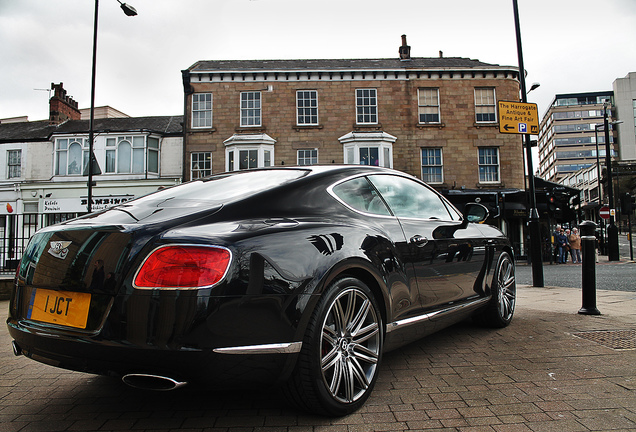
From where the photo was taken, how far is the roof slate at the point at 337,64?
23.2 metres

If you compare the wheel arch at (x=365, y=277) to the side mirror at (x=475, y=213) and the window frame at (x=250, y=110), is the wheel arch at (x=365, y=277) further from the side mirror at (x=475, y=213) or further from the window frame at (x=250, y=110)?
the window frame at (x=250, y=110)

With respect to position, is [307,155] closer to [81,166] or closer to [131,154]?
[131,154]

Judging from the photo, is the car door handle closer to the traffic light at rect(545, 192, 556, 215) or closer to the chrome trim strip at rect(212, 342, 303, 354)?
the chrome trim strip at rect(212, 342, 303, 354)

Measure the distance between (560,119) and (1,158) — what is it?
361 ft

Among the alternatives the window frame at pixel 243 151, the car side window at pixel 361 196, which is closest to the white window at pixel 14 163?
the window frame at pixel 243 151

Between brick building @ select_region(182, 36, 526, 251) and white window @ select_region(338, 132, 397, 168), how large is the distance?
9cm

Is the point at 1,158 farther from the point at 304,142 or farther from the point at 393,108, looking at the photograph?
the point at 393,108

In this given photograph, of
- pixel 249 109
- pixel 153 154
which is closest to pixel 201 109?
pixel 249 109

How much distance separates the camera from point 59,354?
2.05 metres

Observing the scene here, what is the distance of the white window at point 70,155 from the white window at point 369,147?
14.2 m

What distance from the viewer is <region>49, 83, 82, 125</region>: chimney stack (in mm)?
27641

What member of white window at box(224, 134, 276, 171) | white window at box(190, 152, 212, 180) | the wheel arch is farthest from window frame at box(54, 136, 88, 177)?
the wheel arch

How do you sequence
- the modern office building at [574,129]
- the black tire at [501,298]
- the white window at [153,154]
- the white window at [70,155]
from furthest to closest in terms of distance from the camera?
the modern office building at [574,129]
the white window at [70,155]
the white window at [153,154]
the black tire at [501,298]

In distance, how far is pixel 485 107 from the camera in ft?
76.5
